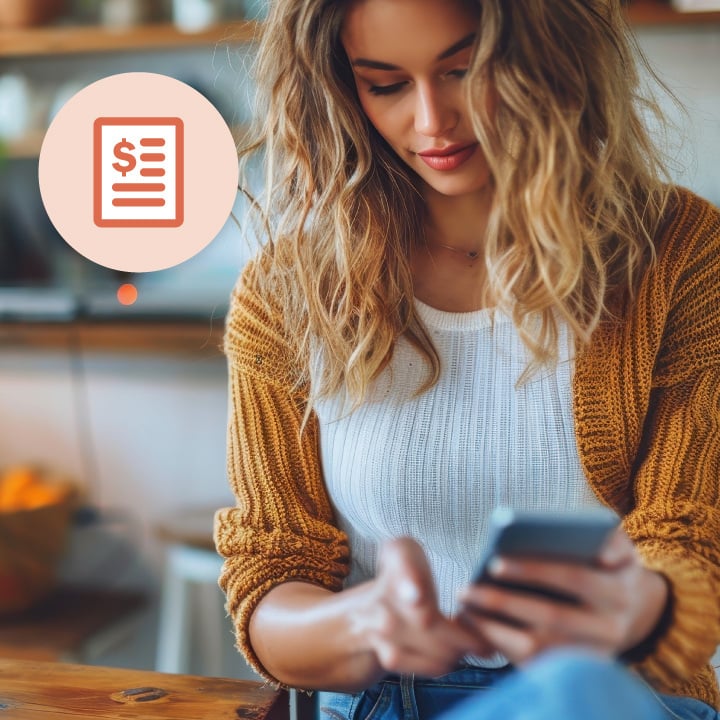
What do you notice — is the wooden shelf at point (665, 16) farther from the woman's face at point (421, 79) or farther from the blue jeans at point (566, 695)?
the blue jeans at point (566, 695)

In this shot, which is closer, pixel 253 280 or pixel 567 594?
pixel 567 594

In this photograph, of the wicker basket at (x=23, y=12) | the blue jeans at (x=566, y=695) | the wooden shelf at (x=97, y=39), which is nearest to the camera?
the blue jeans at (x=566, y=695)

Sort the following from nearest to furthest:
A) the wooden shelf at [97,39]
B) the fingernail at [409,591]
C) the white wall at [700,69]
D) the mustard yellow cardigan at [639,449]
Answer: the fingernail at [409,591]
the mustard yellow cardigan at [639,449]
the white wall at [700,69]
the wooden shelf at [97,39]

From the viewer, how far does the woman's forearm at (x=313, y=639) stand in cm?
70

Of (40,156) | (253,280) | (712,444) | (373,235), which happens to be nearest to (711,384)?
(712,444)

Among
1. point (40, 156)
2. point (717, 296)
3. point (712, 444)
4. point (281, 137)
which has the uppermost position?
point (40, 156)

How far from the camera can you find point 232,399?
37.8 inches

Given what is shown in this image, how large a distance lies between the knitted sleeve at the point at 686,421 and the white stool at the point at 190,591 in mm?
1094

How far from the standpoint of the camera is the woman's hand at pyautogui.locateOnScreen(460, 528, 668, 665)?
0.57 metres

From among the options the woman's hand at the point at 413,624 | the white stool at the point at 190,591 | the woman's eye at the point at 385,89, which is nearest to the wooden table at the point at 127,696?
the woman's hand at the point at 413,624

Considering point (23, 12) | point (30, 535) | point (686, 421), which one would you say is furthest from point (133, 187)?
point (686, 421)

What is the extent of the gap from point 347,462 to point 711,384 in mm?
342

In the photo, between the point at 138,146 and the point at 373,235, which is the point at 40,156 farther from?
the point at 373,235

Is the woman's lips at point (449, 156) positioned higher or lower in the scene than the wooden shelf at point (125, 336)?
higher
